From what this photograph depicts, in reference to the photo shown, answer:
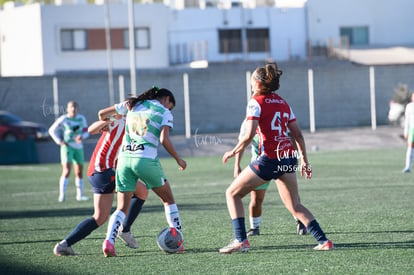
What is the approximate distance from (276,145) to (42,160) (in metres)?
25.0

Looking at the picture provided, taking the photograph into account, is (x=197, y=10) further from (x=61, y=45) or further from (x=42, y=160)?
(x=42, y=160)

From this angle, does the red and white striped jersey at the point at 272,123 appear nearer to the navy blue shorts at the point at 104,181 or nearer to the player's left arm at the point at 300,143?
the player's left arm at the point at 300,143

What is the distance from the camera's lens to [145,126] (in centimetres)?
952

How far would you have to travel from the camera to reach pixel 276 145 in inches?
370

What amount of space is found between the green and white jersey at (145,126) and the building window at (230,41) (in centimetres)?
5054

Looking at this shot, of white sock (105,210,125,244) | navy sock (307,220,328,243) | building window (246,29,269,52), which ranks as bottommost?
navy sock (307,220,328,243)

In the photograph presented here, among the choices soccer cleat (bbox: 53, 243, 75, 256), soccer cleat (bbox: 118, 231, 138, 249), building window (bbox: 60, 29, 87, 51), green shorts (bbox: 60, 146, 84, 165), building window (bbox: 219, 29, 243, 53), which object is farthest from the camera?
building window (bbox: 219, 29, 243, 53)

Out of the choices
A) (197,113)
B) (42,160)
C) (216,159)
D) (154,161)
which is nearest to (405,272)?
(154,161)

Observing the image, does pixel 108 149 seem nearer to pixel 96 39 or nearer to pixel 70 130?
pixel 70 130

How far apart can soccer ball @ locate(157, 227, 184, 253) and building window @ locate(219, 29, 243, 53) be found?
50280 millimetres

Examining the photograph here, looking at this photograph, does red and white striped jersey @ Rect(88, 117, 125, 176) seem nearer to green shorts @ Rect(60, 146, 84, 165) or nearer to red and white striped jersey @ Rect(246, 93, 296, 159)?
red and white striped jersey @ Rect(246, 93, 296, 159)

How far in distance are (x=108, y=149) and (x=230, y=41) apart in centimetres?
5060

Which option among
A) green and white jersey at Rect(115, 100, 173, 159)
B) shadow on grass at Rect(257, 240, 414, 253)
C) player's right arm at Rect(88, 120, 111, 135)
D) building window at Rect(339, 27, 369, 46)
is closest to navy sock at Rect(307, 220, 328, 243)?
shadow on grass at Rect(257, 240, 414, 253)

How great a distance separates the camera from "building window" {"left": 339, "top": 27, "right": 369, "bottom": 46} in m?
63.2
